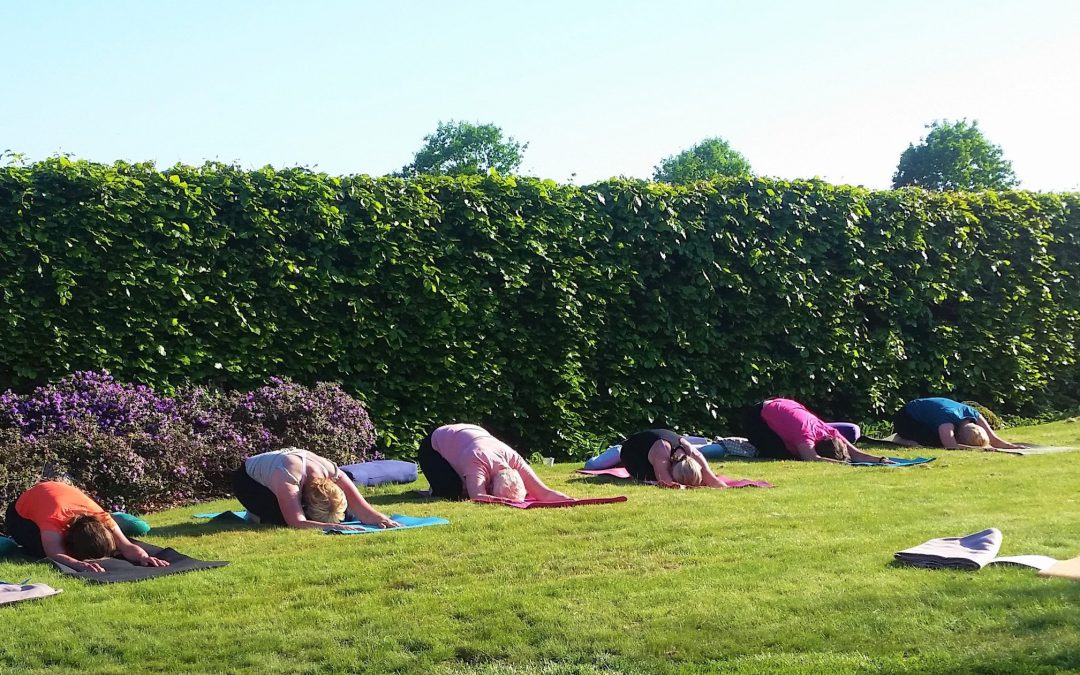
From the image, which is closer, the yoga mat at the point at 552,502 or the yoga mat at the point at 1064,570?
the yoga mat at the point at 1064,570

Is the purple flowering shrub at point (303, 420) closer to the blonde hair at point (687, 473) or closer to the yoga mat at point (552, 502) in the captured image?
the yoga mat at point (552, 502)

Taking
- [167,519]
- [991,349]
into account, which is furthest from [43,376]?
[991,349]

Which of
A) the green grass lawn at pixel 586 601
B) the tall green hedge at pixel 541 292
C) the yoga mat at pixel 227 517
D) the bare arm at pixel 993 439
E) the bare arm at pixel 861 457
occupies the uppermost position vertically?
the tall green hedge at pixel 541 292

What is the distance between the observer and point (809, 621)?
18.8ft

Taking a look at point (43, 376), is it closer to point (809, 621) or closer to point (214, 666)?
point (214, 666)

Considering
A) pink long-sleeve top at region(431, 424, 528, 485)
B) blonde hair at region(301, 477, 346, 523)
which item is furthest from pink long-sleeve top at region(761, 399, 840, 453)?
blonde hair at region(301, 477, 346, 523)

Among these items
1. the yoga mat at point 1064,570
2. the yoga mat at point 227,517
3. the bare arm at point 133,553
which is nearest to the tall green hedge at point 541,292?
the yoga mat at point 227,517

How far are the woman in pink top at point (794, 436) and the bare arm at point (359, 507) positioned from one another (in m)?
6.40

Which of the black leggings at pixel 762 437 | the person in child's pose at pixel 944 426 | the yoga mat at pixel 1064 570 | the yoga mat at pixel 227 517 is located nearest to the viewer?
the yoga mat at pixel 1064 570

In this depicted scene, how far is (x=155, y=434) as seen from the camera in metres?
10.5

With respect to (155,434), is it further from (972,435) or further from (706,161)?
(706,161)

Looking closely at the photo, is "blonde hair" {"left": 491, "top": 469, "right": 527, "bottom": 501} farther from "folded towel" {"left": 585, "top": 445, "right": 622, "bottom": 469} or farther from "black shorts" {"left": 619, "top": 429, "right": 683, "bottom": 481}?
"folded towel" {"left": 585, "top": 445, "right": 622, "bottom": 469}

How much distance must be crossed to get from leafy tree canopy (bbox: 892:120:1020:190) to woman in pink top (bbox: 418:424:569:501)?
44229 mm

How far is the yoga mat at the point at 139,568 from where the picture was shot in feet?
23.4
